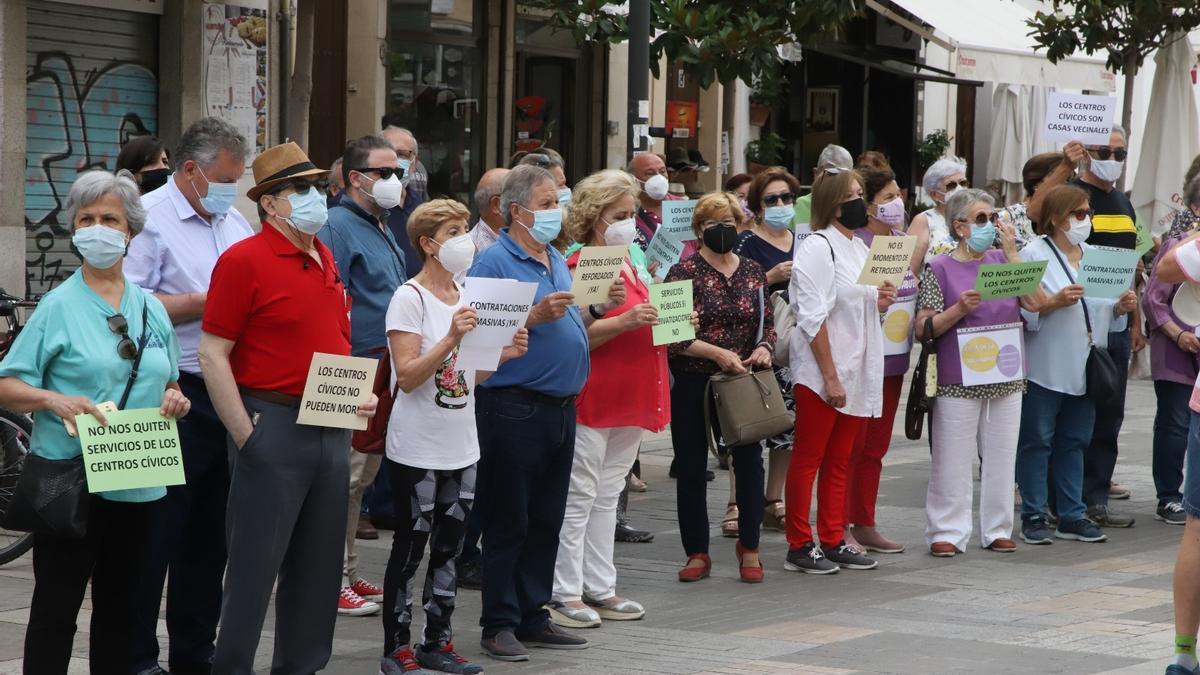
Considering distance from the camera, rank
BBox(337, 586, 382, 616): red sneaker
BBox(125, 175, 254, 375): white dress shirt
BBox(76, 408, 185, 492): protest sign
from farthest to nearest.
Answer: BBox(337, 586, 382, 616): red sneaker → BBox(125, 175, 254, 375): white dress shirt → BBox(76, 408, 185, 492): protest sign

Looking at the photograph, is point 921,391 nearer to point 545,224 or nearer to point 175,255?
point 545,224

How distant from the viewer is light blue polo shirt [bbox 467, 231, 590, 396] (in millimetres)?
7395

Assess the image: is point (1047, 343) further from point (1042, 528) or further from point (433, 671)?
point (433, 671)

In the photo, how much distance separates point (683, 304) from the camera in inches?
332

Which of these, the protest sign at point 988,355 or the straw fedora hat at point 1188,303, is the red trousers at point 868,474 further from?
the straw fedora hat at point 1188,303

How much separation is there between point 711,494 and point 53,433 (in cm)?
672

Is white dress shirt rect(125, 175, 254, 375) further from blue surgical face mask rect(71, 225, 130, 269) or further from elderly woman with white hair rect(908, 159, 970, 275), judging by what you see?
elderly woman with white hair rect(908, 159, 970, 275)

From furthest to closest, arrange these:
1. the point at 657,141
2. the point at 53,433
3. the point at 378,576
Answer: the point at 657,141
the point at 378,576
the point at 53,433

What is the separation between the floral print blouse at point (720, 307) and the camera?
9000 mm

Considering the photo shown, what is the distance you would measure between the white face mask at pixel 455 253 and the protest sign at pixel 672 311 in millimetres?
1443

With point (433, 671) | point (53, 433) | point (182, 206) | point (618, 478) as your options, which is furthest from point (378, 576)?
point (53, 433)

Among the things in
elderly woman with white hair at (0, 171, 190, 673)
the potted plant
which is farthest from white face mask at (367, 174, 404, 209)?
the potted plant

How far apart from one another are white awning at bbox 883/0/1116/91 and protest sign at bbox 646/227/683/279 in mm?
11715

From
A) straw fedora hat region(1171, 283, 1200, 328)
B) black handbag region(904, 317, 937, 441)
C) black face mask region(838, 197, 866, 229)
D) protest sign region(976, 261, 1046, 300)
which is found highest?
black face mask region(838, 197, 866, 229)
